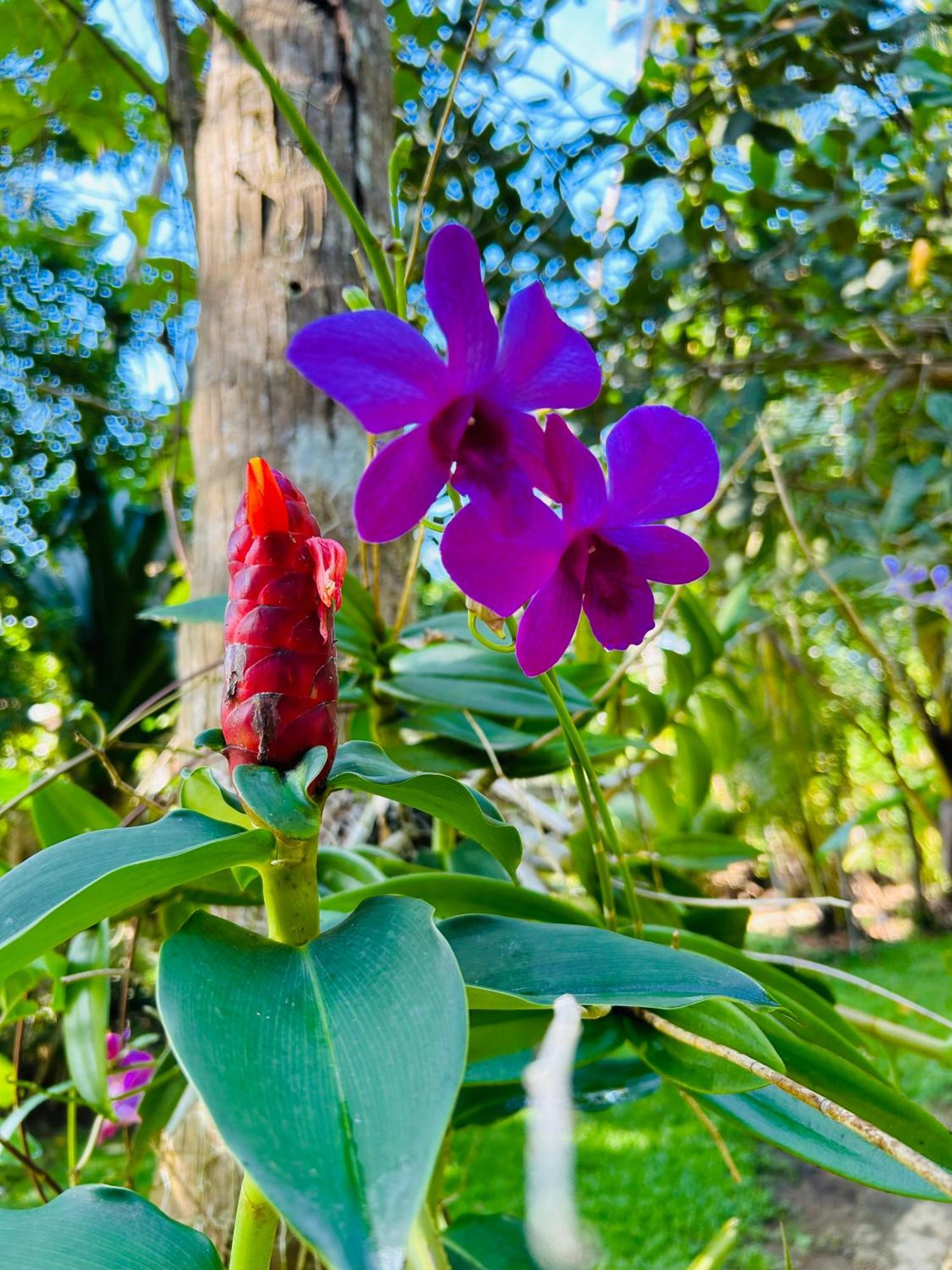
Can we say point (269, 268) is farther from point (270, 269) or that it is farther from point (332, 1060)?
point (332, 1060)

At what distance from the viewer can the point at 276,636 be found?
29 centimetres

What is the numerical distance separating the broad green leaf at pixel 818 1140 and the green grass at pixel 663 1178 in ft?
4.70

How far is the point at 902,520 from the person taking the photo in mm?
1229

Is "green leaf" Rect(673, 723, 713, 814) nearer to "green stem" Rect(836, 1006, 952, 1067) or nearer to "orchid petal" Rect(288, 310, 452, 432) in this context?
"green stem" Rect(836, 1006, 952, 1067)

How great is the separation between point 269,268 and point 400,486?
51cm

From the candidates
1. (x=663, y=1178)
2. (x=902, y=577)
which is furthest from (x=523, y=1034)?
(x=663, y=1178)

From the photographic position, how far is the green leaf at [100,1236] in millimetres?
277

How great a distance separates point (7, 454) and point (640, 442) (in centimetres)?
414

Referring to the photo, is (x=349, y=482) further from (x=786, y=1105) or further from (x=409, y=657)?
(x=786, y=1105)

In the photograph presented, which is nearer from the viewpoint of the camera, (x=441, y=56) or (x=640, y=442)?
(x=640, y=442)

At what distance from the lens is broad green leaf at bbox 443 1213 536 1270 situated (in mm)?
495

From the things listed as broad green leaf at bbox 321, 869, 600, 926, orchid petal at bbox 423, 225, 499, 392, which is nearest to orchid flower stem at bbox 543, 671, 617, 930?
broad green leaf at bbox 321, 869, 600, 926

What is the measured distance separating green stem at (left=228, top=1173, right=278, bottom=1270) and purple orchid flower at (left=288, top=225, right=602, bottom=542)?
217 mm

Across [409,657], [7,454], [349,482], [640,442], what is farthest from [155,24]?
[7,454]
